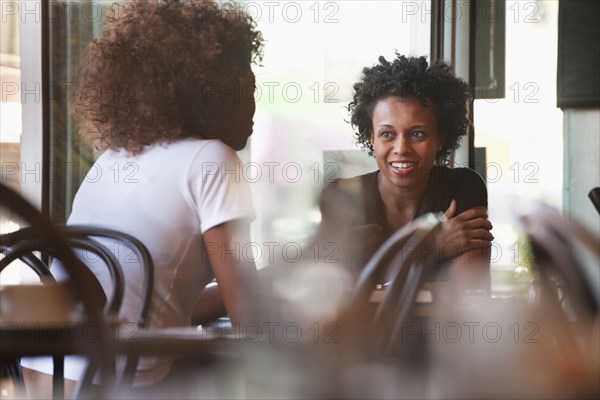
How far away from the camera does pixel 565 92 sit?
2.58 m

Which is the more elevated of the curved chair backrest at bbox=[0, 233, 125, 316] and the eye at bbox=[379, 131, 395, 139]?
the eye at bbox=[379, 131, 395, 139]

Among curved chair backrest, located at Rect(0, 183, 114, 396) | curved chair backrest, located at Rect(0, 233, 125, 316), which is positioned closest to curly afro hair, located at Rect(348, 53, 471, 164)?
curved chair backrest, located at Rect(0, 233, 125, 316)

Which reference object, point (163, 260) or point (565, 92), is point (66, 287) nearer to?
point (163, 260)

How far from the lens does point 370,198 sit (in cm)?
255

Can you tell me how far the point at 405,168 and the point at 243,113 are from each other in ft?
1.76

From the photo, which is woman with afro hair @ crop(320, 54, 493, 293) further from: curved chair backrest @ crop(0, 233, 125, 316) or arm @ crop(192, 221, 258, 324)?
curved chair backrest @ crop(0, 233, 125, 316)

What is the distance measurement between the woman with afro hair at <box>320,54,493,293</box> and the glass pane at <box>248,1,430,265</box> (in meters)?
0.04

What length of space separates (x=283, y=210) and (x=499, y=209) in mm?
682

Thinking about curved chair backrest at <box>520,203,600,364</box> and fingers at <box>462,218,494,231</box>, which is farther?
fingers at <box>462,218,494,231</box>

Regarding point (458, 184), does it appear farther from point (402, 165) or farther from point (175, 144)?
point (175, 144)

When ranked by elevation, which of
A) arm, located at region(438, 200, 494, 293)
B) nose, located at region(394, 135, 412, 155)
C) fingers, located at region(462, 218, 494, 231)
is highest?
nose, located at region(394, 135, 412, 155)

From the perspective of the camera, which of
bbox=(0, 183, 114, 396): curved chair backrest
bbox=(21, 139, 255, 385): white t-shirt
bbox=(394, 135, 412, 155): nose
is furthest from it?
bbox=(394, 135, 412, 155): nose

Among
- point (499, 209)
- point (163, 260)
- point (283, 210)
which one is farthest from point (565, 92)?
point (163, 260)

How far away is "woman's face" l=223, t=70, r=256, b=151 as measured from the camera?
2.51m
